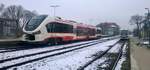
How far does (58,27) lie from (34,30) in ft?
14.6

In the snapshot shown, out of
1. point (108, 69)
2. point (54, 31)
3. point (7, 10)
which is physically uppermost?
point (7, 10)

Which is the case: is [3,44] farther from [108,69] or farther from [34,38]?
[108,69]

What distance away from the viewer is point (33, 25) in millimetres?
24922

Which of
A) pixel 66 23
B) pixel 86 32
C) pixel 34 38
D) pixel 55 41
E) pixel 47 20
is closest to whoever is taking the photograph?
pixel 34 38

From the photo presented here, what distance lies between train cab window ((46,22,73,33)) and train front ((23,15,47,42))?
1.11 m

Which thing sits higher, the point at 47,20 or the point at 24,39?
the point at 47,20

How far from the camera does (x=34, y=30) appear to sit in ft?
79.7

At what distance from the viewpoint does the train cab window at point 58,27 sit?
2633 centimetres

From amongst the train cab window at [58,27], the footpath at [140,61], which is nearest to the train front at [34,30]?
the train cab window at [58,27]

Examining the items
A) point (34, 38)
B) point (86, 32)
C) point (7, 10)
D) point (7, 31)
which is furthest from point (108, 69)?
point (7, 10)

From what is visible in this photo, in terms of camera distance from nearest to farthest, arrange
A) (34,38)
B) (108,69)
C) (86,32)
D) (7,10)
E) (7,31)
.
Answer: (108,69) < (34,38) < (86,32) < (7,31) < (7,10)

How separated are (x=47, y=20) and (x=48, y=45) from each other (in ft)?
9.40

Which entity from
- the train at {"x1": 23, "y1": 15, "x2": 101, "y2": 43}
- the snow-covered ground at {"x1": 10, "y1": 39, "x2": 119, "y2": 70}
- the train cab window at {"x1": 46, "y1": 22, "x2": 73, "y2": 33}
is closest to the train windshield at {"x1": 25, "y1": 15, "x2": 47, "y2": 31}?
the train at {"x1": 23, "y1": 15, "x2": 101, "y2": 43}

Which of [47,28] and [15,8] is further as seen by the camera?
[15,8]
